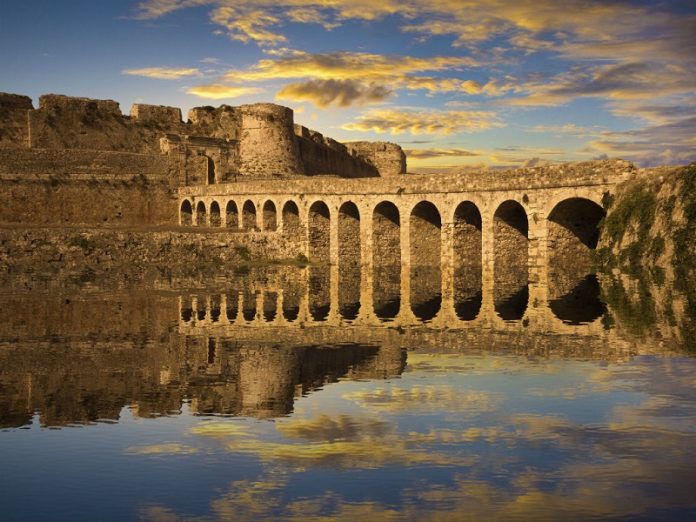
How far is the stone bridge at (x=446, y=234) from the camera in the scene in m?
27.8

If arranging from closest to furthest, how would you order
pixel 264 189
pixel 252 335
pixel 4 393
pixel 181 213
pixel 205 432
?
pixel 205 432
pixel 4 393
pixel 252 335
pixel 264 189
pixel 181 213

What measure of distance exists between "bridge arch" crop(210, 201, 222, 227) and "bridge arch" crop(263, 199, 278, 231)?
7780 millimetres

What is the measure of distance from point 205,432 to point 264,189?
136 ft

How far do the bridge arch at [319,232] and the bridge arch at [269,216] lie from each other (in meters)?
5.97

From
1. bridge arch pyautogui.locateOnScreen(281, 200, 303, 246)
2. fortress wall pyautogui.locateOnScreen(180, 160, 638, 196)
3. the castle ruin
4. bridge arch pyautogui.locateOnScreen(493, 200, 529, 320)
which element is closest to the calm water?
the castle ruin

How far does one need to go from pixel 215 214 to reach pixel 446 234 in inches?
1020

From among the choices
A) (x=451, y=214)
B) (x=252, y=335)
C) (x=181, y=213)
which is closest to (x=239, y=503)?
(x=252, y=335)

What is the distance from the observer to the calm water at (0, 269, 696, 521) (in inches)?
293

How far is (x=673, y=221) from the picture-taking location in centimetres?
3083

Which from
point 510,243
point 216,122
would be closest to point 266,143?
point 216,122

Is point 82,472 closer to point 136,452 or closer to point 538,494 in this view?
point 136,452

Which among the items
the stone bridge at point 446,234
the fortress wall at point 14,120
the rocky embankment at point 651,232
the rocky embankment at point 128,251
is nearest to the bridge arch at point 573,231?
the stone bridge at point 446,234

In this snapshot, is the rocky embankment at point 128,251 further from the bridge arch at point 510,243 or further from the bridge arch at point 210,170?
the bridge arch at point 210,170

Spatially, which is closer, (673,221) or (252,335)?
(252,335)
